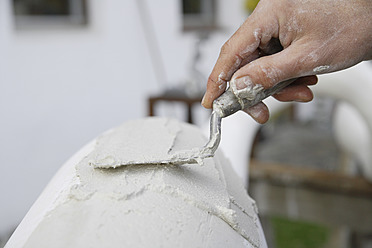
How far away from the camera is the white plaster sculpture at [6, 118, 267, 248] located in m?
0.52

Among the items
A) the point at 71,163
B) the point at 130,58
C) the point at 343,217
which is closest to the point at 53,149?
the point at 130,58

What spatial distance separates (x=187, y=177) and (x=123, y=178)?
0.33 feet

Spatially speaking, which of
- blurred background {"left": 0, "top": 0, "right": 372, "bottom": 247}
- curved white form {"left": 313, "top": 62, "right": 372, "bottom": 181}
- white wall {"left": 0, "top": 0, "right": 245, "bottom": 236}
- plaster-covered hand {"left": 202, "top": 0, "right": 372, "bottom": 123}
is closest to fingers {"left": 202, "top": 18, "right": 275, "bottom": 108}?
plaster-covered hand {"left": 202, "top": 0, "right": 372, "bottom": 123}

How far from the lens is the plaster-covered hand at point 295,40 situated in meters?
0.68

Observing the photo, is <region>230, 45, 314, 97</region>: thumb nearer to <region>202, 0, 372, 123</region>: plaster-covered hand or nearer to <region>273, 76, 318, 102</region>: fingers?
<region>202, 0, 372, 123</region>: plaster-covered hand

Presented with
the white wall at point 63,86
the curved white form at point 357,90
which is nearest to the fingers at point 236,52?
the curved white form at point 357,90

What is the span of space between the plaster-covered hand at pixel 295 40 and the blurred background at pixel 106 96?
2.15 feet

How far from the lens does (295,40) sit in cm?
70

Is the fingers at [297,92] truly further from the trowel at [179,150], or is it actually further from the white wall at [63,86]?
the white wall at [63,86]

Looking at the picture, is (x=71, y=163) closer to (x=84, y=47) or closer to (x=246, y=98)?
(x=246, y=98)

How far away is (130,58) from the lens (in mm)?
3225

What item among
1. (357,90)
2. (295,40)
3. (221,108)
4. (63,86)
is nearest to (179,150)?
(221,108)

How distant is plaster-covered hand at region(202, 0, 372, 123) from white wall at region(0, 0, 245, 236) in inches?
75.0

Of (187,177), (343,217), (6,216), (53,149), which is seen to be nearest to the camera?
(187,177)
